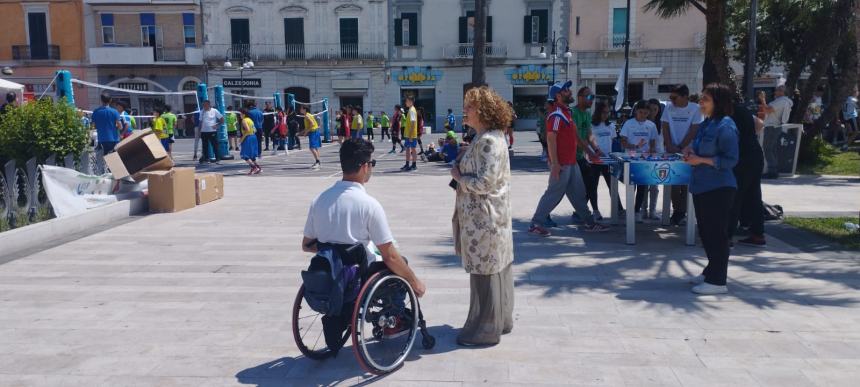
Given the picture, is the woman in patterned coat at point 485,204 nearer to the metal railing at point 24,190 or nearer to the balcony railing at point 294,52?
the metal railing at point 24,190

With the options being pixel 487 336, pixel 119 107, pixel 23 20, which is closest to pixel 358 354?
pixel 487 336

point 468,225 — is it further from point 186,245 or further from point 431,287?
point 186,245

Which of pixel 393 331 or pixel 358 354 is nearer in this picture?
pixel 358 354

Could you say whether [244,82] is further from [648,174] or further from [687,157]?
[687,157]

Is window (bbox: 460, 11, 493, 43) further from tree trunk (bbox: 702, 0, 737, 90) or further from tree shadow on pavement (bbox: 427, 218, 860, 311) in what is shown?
tree shadow on pavement (bbox: 427, 218, 860, 311)

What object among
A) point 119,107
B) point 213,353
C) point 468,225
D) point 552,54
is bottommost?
point 213,353

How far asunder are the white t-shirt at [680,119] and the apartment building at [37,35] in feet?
121

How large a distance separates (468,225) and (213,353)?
6.21ft

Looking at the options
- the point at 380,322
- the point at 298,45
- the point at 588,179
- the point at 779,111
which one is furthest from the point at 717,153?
the point at 298,45

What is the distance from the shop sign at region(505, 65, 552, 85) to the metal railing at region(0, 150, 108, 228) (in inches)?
1240

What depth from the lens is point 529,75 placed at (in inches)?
1521

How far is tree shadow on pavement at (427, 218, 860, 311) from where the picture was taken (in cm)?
571

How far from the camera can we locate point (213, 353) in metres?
4.57

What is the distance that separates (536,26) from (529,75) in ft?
9.10
